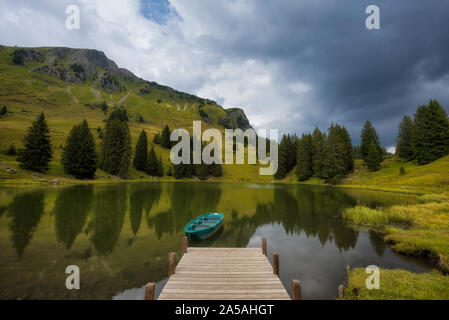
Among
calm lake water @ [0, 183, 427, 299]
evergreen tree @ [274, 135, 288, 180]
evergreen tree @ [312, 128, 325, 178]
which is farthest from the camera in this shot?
evergreen tree @ [274, 135, 288, 180]

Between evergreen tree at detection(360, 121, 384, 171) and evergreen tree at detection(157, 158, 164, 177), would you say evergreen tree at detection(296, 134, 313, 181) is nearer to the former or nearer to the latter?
evergreen tree at detection(360, 121, 384, 171)

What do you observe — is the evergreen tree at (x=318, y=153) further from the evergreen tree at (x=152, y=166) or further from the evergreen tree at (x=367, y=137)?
the evergreen tree at (x=152, y=166)

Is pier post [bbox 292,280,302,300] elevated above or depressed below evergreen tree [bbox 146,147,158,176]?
below

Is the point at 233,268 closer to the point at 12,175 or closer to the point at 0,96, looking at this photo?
the point at 12,175

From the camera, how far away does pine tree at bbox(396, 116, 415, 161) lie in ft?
238

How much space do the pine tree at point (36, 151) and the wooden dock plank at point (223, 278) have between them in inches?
2476

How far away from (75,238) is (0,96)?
188 m

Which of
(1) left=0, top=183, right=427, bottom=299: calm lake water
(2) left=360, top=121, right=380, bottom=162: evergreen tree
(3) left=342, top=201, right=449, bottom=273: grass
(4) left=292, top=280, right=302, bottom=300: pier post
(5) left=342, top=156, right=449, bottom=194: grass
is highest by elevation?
(2) left=360, top=121, right=380, bottom=162: evergreen tree

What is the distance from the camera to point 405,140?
74.8 m

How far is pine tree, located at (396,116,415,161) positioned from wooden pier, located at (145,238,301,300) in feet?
286

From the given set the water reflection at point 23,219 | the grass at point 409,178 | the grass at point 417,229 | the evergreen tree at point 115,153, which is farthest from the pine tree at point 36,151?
the grass at point 409,178

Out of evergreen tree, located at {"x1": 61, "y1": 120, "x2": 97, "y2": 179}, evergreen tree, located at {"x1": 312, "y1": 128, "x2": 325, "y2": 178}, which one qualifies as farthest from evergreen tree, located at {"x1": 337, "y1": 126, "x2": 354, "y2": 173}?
evergreen tree, located at {"x1": 61, "y1": 120, "x2": 97, "y2": 179}

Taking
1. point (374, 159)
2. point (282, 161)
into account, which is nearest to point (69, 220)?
point (374, 159)

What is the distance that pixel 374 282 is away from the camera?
30.6ft
